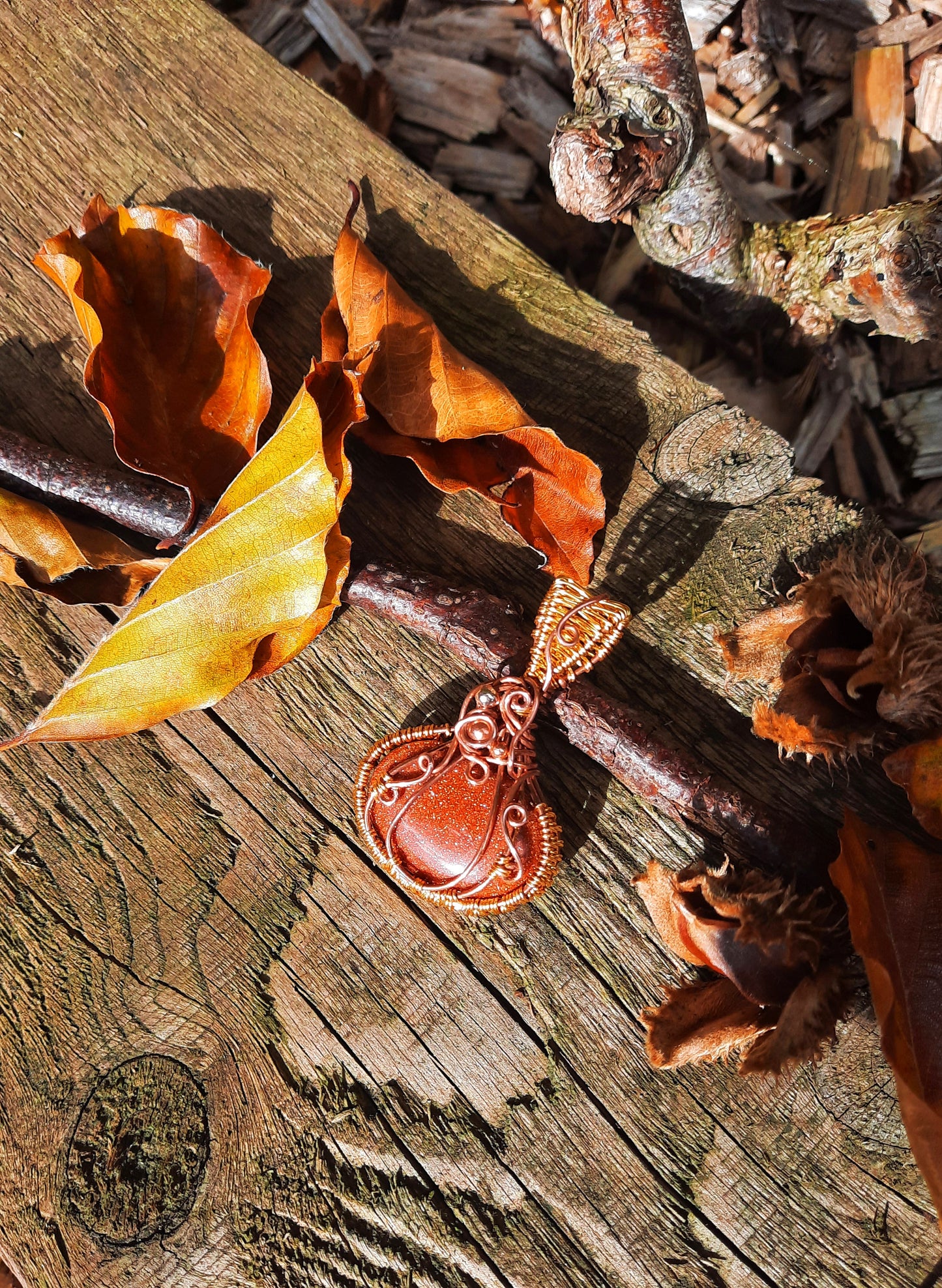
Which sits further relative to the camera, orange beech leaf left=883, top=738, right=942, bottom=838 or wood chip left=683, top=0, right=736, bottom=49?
wood chip left=683, top=0, right=736, bottom=49

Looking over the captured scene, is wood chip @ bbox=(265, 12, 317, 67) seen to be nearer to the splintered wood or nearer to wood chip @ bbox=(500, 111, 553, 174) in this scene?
wood chip @ bbox=(500, 111, 553, 174)

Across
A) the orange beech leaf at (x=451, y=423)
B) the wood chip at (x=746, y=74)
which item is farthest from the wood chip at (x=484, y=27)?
the orange beech leaf at (x=451, y=423)

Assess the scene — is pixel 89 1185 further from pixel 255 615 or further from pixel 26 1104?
pixel 255 615

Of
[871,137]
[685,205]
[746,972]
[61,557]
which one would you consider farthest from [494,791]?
[871,137]

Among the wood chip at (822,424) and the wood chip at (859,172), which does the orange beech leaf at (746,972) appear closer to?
the wood chip at (822,424)

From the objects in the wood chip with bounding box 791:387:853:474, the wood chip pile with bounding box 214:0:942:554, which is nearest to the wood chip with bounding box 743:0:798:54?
the wood chip pile with bounding box 214:0:942:554

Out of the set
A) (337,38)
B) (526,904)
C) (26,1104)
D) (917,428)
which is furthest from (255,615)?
(337,38)

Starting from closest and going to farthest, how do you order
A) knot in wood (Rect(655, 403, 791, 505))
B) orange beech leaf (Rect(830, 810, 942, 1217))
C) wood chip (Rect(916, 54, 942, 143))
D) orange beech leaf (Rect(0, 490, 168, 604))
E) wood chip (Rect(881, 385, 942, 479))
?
orange beech leaf (Rect(830, 810, 942, 1217)) → orange beech leaf (Rect(0, 490, 168, 604)) → knot in wood (Rect(655, 403, 791, 505)) → wood chip (Rect(881, 385, 942, 479)) → wood chip (Rect(916, 54, 942, 143))
